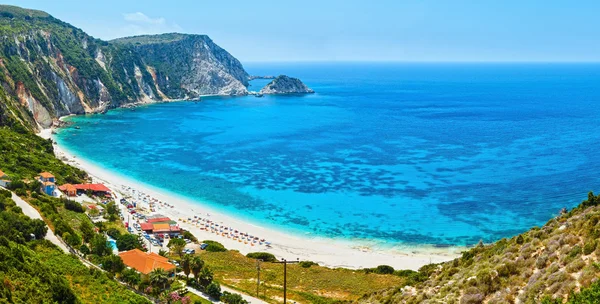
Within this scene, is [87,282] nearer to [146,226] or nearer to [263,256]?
[263,256]

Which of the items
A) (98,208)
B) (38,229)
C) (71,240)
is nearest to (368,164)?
(98,208)

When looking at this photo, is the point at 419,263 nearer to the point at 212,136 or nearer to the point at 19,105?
the point at 212,136

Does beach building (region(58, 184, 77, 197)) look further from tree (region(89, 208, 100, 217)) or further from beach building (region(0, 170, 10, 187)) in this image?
beach building (region(0, 170, 10, 187))

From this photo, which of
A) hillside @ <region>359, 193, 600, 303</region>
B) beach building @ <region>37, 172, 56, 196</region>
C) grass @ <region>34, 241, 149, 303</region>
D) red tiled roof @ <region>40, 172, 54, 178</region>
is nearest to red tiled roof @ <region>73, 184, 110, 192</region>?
beach building @ <region>37, 172, 56, 196</region>

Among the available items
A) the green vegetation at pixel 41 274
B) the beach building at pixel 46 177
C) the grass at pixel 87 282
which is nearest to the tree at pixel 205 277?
the grass at pixel 87 282

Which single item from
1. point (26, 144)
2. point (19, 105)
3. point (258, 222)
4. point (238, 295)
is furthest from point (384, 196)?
point (19, 105)
